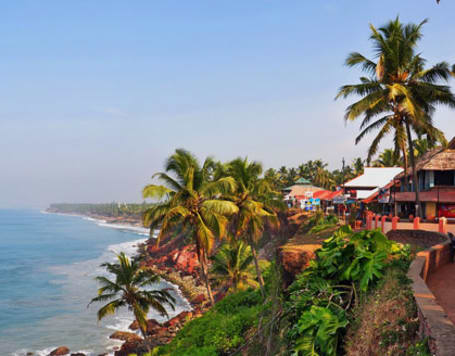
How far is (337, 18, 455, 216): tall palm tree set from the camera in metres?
20.6

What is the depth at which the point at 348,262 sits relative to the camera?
770 centimetres

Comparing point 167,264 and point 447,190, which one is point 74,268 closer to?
point 167,264

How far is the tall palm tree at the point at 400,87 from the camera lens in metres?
20.6

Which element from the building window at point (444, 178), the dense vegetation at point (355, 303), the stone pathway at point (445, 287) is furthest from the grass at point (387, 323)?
the building window at point (444, 178)

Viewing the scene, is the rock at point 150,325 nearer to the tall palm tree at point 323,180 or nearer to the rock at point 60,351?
the rock at point 60,351

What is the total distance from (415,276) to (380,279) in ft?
2.15

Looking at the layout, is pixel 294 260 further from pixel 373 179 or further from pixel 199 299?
pixel 373 179

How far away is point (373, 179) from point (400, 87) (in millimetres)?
22613

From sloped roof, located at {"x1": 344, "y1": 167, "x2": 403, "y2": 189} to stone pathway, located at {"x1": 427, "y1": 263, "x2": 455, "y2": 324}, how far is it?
3041 centimetres

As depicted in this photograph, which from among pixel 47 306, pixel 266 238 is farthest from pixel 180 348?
pixel 266 238

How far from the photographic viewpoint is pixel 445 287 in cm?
840

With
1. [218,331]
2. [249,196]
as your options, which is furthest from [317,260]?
[249,196]

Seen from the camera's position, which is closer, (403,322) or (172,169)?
(403,322)

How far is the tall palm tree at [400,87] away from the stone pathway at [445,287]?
12.2 m
